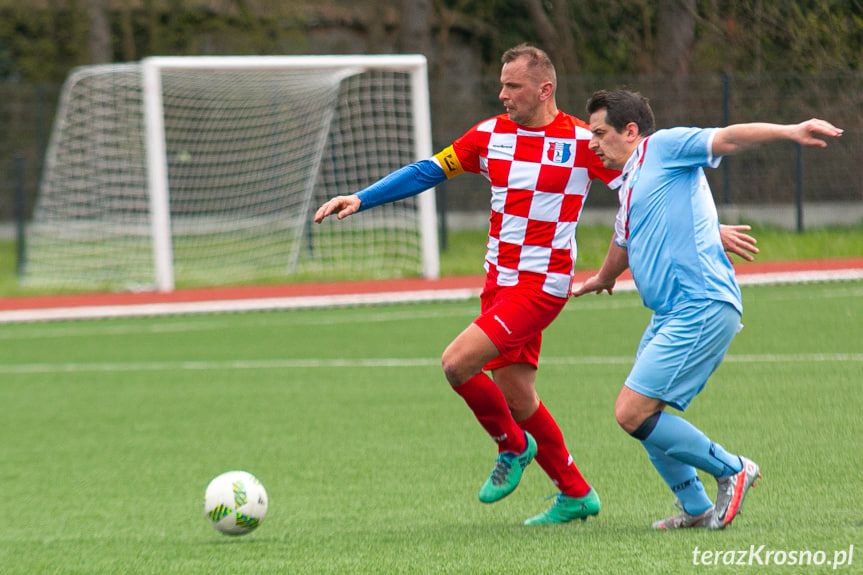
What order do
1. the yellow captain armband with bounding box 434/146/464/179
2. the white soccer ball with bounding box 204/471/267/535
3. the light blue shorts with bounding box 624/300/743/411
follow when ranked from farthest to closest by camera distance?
the yellow captain armband with bounding box 434/146/464/179 → the white soccer ball with bounding box 204/471/267/535 → the light blue shorts with bounding box 624/300/743/411

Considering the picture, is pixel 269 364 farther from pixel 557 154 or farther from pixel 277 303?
pixel 557 154

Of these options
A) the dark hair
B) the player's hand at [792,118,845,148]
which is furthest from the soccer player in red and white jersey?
the player's hand at [792,118,845,148]

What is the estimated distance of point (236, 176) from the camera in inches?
664

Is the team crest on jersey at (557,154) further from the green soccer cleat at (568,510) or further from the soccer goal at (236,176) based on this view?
the soccer goal at (236,176)

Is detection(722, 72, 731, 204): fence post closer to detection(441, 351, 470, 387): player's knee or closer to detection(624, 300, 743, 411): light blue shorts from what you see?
detection(441, 351, 470, 387): player's knee

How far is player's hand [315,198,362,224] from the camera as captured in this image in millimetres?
4859

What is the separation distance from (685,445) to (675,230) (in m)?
0.79

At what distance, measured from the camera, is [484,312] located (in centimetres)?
516

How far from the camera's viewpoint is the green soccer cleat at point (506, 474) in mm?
5102

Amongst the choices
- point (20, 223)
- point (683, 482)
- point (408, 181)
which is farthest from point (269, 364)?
point (20, 223)

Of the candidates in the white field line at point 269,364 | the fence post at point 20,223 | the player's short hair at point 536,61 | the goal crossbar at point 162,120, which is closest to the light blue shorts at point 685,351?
the player's short hair at point 536,61

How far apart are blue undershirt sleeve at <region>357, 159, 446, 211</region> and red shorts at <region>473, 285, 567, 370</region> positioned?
1.90 feet

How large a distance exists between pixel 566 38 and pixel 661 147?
1347 centimetres

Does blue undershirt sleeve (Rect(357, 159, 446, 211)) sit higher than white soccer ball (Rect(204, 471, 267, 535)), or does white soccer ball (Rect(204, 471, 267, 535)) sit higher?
blue undershirt sleeve (Rect(357, 159, 446, 211))
